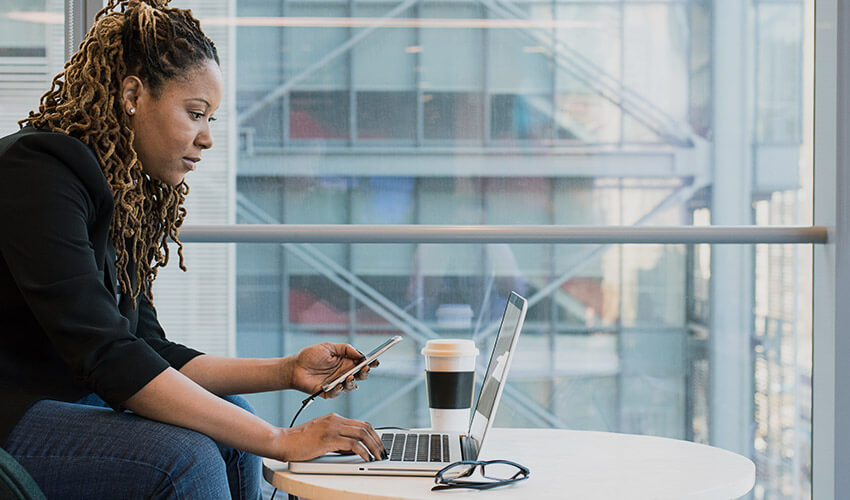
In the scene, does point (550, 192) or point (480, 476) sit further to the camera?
→ point (550, 192)

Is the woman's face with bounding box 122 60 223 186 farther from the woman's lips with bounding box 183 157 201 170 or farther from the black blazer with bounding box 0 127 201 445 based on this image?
the black blazer with bounding box 0 127 201 445

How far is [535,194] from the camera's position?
212 cm

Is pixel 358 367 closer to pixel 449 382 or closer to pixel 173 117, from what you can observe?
pixel 449 382

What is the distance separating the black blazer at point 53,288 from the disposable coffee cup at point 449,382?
0.46m

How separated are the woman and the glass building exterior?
30.5 inches

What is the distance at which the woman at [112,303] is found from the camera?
3.26 ft

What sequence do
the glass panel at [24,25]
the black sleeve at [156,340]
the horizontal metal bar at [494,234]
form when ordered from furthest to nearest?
the glass panel at [24,25] → the horizontal metal bar at [494,234] → the black sleeve at [156,340]

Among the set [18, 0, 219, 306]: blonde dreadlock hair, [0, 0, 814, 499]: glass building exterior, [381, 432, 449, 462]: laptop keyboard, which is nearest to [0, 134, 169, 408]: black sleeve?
[18, 0, 219, 306]: blonde dreadlock hair

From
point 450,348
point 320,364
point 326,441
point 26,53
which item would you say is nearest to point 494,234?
point 450,348

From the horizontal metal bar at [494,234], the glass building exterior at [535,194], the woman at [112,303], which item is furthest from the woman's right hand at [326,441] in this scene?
the glass building exterior at [535,194]

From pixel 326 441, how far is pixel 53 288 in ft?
1.30

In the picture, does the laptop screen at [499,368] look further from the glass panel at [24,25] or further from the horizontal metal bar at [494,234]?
the glass panel at [24,25]

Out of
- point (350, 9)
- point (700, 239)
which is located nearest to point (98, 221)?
point (350, 9)

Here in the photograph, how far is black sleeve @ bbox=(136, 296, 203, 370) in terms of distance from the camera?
54.9 inches
